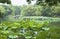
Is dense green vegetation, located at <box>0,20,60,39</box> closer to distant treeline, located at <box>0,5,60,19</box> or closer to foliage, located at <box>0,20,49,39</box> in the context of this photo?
foliage, located at <box>0,20,49,39</box>

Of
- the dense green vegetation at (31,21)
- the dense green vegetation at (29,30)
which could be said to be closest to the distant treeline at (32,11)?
the dense green vegetation at (31,21)

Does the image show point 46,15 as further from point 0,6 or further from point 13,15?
point 0,6

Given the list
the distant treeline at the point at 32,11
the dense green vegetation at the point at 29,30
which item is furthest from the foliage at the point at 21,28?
the distant treeline at the point at 32,11

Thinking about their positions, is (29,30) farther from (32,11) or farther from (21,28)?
(32,11)

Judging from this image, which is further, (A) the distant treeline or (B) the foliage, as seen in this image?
(A) the distant treeline

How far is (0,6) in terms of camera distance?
8.64ft

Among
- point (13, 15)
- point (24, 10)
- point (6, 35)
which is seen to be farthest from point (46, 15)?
point (6, 35)

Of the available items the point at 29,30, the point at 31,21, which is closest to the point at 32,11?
the point at 31,21

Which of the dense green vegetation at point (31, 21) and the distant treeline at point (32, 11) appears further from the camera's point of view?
the distant treeline at point (32, 11)

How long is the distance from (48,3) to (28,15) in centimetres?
37

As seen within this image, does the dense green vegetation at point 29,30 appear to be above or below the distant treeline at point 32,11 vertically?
below

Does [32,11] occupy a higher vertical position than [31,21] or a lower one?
higher

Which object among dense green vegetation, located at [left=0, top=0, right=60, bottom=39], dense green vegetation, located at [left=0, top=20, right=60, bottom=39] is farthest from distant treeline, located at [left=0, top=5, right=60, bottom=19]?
dense green vegetation, located at [left=0, top=20, right=60, bottom=39]

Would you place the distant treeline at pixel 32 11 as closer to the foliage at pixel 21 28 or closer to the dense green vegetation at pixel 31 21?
the dense green vegetation at pixel 31 21
